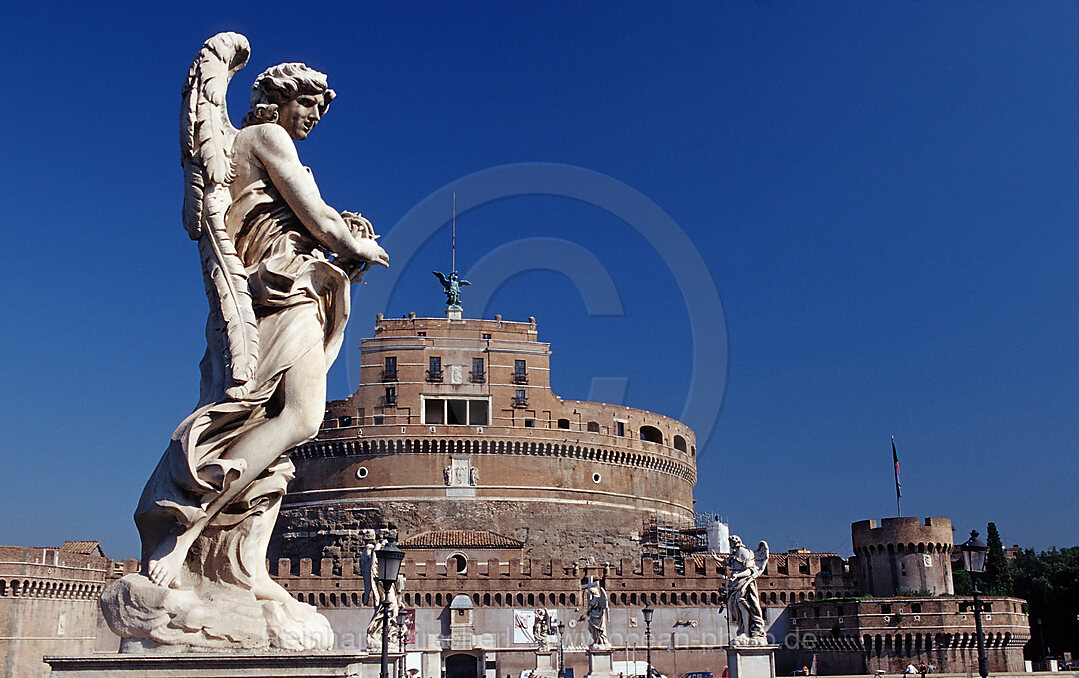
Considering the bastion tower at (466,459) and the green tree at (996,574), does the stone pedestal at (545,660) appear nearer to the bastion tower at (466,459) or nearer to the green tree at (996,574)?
the bastion tower at (466,459)

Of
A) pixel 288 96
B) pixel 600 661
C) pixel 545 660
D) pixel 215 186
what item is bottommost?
pixel 545 660

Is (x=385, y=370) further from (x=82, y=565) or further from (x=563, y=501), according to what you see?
(x=82, y=565)

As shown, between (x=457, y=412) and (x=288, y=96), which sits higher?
(x=457, y=412)

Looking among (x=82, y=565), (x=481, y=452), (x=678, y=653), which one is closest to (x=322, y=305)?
(x=82, y=565)

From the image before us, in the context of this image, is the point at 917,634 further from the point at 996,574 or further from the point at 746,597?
the point at 746,597

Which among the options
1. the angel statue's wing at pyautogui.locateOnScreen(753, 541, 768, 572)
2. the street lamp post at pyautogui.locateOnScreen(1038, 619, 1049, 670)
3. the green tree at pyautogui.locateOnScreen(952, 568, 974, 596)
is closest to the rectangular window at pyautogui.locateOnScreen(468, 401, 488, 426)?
the green tree at pyautogui.locateOnScreen(952, 568, 974, 596)

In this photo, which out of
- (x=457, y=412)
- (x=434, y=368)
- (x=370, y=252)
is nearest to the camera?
(x=370, y=252)

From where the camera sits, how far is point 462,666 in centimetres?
4803

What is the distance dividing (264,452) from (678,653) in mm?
48516

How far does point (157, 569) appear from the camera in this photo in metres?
4.18

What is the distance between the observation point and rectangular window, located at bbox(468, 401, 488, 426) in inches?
2370

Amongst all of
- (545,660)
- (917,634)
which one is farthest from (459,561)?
(917,634)

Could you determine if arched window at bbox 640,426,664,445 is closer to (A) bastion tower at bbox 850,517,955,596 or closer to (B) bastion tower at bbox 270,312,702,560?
(B) bastion tower at bbox 270,312,702,560

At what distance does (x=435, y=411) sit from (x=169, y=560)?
56321mm
